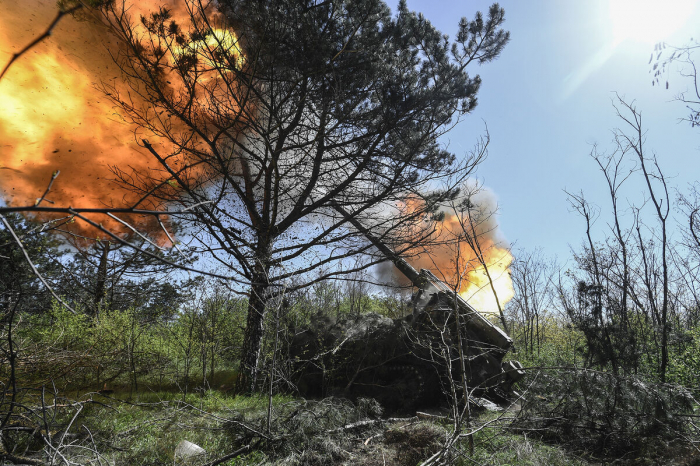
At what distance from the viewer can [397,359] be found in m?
9.32

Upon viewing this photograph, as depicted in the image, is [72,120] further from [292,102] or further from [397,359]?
[397,359]

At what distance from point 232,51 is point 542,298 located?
1751 cm

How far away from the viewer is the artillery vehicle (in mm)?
8750

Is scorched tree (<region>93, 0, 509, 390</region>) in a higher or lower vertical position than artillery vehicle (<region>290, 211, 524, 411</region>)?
higher

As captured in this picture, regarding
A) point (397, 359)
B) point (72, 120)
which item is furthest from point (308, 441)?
point (72, 120)

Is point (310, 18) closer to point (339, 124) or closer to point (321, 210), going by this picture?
point (339, 124)

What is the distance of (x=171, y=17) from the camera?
687 cm

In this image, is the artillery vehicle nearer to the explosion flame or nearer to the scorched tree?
the scorched tree

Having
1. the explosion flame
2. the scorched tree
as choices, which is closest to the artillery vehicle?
the scorched tree

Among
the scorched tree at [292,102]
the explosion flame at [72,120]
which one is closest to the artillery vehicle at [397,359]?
the scorched tree at [292,102]

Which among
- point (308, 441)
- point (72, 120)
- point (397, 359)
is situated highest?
point (72, 120)

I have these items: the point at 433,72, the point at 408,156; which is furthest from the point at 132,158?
the point at 433,72

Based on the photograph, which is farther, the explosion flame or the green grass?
the explosion flame

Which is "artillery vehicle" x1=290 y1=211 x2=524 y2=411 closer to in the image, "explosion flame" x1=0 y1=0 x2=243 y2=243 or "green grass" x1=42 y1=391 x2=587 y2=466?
"green grass" x1=42 y1=391 x2=587 y2=466
